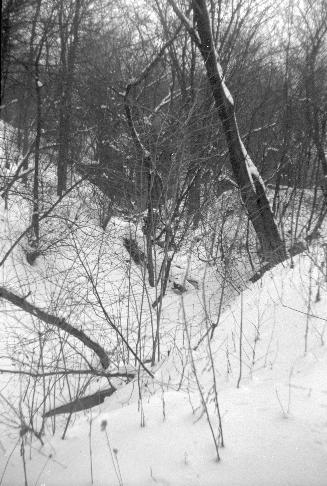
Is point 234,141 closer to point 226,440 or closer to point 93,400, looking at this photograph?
point 93,400

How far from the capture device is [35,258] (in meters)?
8.66

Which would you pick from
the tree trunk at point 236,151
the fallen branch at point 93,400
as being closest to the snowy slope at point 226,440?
the fallen branch at point 93,400

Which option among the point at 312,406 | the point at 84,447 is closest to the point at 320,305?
the point at 312,406

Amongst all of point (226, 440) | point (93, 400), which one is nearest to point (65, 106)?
point (93, 400)

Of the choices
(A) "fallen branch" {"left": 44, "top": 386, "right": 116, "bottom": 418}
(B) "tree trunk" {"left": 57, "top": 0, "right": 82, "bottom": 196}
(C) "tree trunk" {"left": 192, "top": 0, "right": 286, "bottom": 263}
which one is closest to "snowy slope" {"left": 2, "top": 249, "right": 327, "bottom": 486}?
(A) "fallen branch" {"left": 44, "top": 386, "right": 116, "bottom": 418}

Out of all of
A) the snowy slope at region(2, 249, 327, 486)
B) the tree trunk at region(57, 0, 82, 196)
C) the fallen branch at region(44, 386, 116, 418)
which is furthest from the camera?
the tree trunk at region(57, 0, 82, 196)

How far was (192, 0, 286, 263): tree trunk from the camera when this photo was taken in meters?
7.81

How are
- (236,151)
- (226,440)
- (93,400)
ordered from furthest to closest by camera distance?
(236,151) < (93,400) < (226,440)

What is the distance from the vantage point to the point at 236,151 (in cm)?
797

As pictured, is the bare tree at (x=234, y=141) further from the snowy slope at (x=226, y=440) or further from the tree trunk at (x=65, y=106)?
the snowy slope at (x=226, y=440)

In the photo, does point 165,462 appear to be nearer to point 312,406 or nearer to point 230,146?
point 312,406

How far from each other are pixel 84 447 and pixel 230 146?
6652 mm

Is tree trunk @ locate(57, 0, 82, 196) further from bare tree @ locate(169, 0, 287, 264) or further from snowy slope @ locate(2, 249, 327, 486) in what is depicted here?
snowy slope @ locate(2, 249, 327, 486)

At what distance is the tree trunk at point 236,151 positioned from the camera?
7.81 metres
